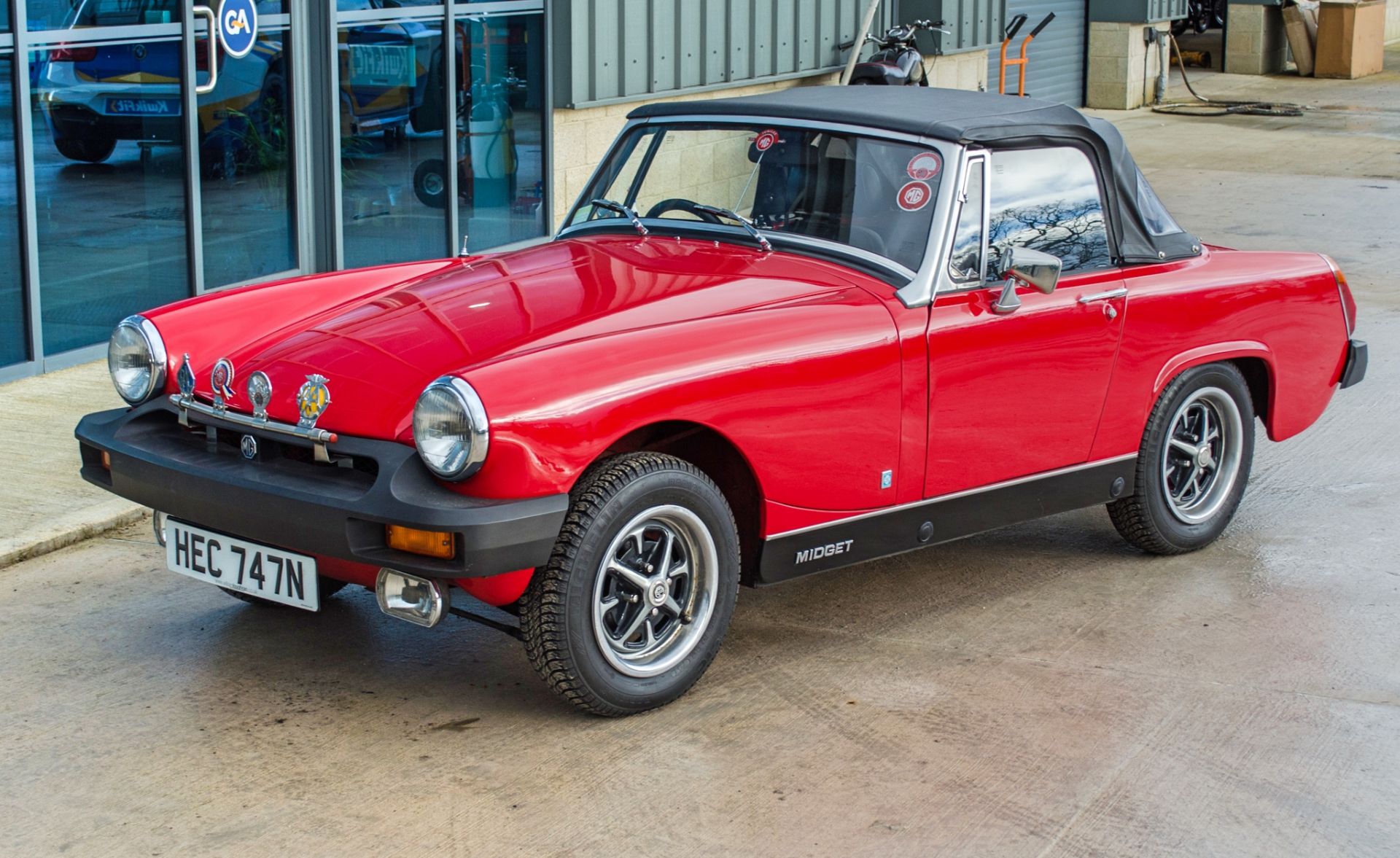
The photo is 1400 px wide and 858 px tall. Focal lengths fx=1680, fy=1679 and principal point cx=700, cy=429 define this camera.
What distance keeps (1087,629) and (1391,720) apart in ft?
3.15

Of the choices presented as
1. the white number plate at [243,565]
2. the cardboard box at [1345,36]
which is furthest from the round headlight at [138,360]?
the cardboard box at [1345,36]

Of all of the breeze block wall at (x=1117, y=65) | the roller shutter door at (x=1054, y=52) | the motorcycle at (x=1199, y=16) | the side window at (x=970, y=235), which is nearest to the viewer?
the side window at (x=970, y=235)

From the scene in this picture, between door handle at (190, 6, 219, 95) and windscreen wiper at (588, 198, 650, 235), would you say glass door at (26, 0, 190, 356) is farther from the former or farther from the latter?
windscreen wiper at (588, 198, 650, 235)

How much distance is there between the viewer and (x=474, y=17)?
11109mm

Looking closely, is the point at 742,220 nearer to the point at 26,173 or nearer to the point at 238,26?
the point at 26,173

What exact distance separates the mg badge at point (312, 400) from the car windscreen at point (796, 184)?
1.55m

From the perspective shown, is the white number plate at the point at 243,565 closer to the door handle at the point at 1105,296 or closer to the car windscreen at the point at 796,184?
the car windscreen at the point at 796,184

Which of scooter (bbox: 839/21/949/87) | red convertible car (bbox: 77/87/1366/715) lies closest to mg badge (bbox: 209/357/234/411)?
red convertible car (bbox: 77/87/1366/715)

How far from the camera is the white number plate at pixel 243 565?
4301 millimetres

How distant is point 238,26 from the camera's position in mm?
9250

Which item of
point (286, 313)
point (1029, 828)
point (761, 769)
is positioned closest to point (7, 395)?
point (286, 313)

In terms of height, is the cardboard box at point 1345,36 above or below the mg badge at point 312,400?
above

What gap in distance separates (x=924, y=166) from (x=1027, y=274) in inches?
18.2

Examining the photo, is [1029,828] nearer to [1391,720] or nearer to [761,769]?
[761,769]
